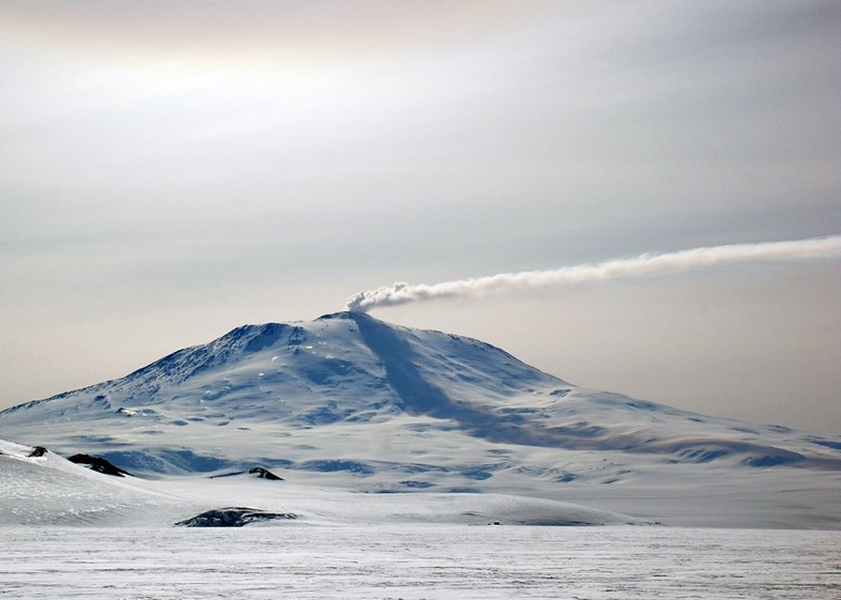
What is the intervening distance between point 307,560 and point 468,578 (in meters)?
5.50

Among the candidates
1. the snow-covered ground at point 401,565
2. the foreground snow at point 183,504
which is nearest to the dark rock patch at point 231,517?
the foreground snow at point 183,504

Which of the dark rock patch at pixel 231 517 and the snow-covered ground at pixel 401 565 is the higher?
the snow-covered ground at pixel 401 565

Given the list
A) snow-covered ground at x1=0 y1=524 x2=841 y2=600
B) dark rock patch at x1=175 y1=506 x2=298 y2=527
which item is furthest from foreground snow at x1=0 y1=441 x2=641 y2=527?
snow-covered ground at x1=0 y1=524 x2=841 y2=600

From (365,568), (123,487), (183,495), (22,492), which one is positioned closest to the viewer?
(365,568)

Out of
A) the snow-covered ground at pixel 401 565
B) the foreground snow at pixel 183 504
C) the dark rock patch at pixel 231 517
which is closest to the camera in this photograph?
the snow-covered ground at pixel 401 565

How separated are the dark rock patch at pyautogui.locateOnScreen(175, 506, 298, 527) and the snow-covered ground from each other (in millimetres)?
5176

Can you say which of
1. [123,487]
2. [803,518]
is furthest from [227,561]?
[803,518]

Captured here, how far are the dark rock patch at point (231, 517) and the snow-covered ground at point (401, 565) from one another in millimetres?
5176

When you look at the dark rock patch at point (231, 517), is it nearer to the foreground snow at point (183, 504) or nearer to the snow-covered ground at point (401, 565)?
the foreground snow at point (183, 504)

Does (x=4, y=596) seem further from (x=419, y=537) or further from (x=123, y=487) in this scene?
(x=123, y=487)

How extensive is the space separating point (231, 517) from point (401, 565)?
2048 centimetres

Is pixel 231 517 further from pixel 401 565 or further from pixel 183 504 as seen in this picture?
pixel 401 565

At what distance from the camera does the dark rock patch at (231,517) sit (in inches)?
1750

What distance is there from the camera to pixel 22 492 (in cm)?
4612
